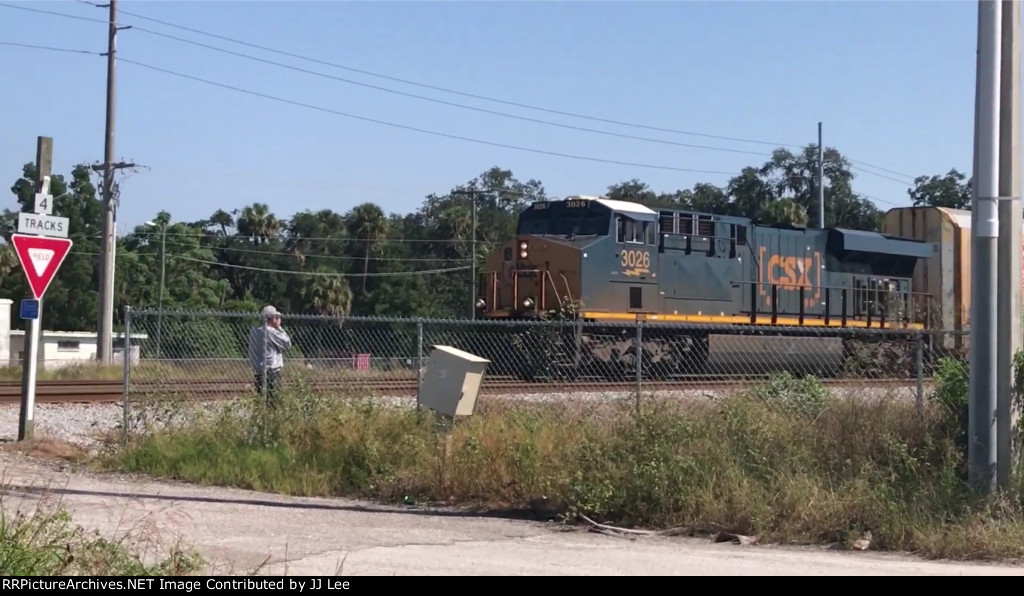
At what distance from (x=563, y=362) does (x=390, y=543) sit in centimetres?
907

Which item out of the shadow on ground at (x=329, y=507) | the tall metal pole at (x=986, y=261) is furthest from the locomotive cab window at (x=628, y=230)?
the tall metal pole at (x=986, y=261)

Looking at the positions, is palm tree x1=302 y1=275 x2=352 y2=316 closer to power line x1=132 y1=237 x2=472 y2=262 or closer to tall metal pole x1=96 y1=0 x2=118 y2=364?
power line x1=132 y1=237 x2=472 y2=262

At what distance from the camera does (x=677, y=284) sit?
22.6 metres

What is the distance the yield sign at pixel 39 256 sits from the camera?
39.8 feet

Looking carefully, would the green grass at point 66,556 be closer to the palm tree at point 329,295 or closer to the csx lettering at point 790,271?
the csx lettering at point 790,271

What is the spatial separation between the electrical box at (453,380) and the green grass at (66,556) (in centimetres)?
389

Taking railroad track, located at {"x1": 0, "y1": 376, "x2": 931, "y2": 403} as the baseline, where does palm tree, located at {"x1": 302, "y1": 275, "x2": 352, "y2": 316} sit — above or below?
above

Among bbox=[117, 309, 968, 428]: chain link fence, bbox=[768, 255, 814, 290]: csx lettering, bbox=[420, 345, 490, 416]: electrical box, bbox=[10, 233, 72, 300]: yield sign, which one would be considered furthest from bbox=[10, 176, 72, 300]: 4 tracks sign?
bbox=[768, 255, 814, 290]: csx lettering

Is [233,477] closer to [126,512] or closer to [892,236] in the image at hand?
[126,512]

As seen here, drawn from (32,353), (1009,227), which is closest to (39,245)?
(32,353)

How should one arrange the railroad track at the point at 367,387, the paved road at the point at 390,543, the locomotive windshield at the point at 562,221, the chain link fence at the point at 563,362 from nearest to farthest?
1. the paved road at the point at 390,543
2. the chain link fence at the point at 563,362
3. the railroad track at the point at 367,387
4. the locomotive windshield at the point at 562,221

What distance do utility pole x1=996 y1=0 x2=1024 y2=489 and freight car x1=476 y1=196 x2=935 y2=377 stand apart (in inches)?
380

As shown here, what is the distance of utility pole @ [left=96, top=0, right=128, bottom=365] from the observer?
28516 millimetres
